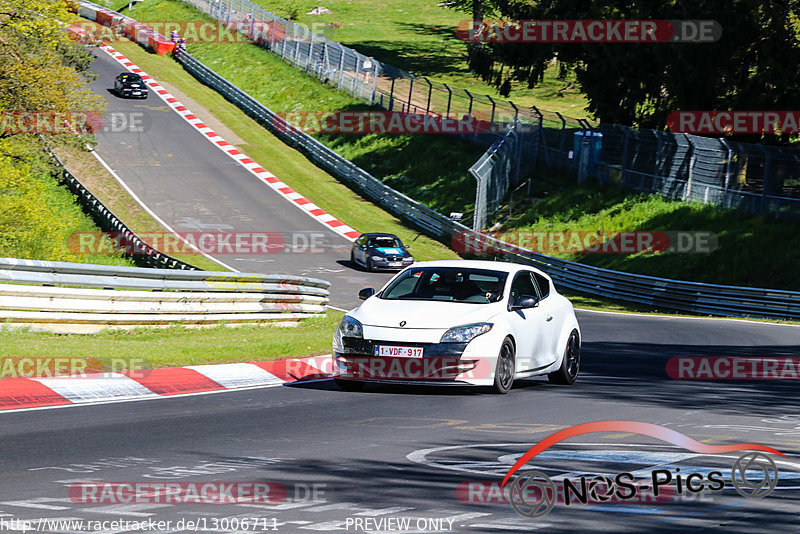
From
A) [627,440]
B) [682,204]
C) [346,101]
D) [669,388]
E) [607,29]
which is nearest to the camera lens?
[627,440]

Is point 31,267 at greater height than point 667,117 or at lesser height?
lesser

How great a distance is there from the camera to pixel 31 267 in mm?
15039

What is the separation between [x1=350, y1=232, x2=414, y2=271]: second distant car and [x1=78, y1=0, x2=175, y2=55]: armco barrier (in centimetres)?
4078

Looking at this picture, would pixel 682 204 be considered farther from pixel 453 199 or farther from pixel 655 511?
pixel 655 511

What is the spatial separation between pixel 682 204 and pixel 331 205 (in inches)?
635

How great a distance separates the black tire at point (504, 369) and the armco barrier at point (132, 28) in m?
64.6

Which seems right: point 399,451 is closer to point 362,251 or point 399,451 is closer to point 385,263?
point 385,263

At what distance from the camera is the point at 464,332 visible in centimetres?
1177

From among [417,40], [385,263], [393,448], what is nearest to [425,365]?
[393,448]

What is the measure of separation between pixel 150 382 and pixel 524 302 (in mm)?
4415

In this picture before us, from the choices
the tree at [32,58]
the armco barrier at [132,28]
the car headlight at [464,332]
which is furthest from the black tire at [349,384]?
the armco barrier at [132,28]

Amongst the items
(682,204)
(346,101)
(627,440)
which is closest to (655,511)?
(627,440)

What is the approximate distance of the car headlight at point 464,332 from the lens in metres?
11.7

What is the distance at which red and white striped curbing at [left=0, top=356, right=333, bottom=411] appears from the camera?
35.4 feet
